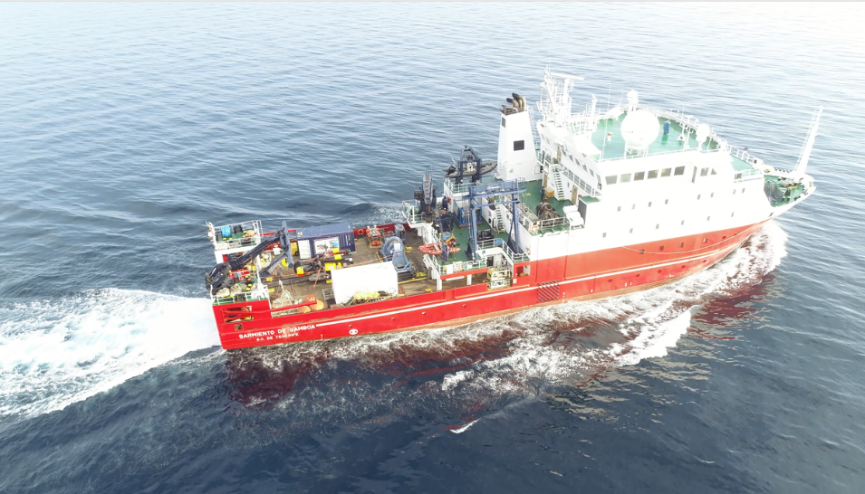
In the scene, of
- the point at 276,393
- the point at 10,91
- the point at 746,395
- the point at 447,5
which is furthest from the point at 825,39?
the point at 10,91

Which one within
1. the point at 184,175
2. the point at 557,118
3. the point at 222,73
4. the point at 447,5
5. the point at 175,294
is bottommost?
the point at 175,294

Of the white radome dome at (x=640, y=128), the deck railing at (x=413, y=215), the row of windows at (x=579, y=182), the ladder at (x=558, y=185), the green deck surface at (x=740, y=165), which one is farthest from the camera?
the green deck surface at (x=740, y=165)

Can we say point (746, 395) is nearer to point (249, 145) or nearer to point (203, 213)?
point (203, 213)

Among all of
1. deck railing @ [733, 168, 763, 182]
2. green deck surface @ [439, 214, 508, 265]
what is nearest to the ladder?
green deck surface @ [439, 214, 508, 265]

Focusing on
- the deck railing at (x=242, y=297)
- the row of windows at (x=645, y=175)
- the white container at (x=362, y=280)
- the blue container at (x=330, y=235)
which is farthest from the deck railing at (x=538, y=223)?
the deck railing at (x=242, y=297)

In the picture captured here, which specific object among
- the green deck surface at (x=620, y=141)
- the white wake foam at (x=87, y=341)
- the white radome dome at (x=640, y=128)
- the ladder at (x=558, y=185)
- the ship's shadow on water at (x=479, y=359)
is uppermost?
the white radome dome at (x=640, y=128)

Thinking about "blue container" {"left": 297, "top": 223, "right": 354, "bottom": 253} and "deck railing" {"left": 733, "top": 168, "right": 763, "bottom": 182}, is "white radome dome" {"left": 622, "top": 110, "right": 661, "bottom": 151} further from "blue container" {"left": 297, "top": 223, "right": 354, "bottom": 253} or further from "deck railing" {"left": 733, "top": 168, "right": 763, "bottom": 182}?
"blue container" {"left": 297, "top": 223, "right": 354, "bottom": 253}

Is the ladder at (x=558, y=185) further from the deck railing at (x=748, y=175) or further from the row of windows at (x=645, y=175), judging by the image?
the deck railing at (x=748, y=175)
